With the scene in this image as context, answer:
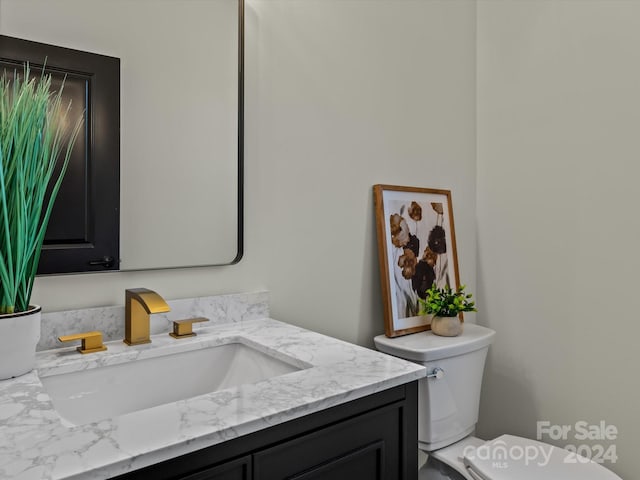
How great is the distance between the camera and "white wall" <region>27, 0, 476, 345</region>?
53.0 inches

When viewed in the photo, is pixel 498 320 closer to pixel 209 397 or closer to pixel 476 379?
pixel 476 379

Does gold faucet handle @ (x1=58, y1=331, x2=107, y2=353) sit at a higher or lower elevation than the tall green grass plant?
lower

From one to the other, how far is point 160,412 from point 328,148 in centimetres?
101

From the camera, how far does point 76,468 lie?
562mm

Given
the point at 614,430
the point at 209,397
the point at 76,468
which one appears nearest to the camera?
the point at 76,468

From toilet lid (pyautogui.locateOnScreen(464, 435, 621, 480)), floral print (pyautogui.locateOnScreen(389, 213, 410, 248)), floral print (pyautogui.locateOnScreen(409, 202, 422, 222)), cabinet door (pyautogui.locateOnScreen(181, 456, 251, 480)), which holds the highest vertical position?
floral print (pyautogui.locateOnScreen(409, 202, 422, 222))

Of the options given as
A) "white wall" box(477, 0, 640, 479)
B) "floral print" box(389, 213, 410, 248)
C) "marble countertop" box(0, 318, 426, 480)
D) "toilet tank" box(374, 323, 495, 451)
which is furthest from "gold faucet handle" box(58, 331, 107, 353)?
"white wall" box(477, 0, 640, 479)

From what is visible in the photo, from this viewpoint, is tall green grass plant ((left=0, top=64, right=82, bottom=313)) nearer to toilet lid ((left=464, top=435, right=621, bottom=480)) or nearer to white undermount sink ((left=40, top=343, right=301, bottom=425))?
white undermount sink ((left=40, top=343, right=301, bottom=425))

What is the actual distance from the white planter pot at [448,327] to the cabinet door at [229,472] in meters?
1.03

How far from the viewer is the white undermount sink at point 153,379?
37.0 inches

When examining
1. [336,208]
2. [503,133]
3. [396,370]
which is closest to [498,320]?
[503,133]

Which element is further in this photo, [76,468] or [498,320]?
[498,320]

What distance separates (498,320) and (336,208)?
0.92m

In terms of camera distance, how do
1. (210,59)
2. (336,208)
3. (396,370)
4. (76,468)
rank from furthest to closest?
(336,208) < (210,59) < (396,370) < (76,468)
